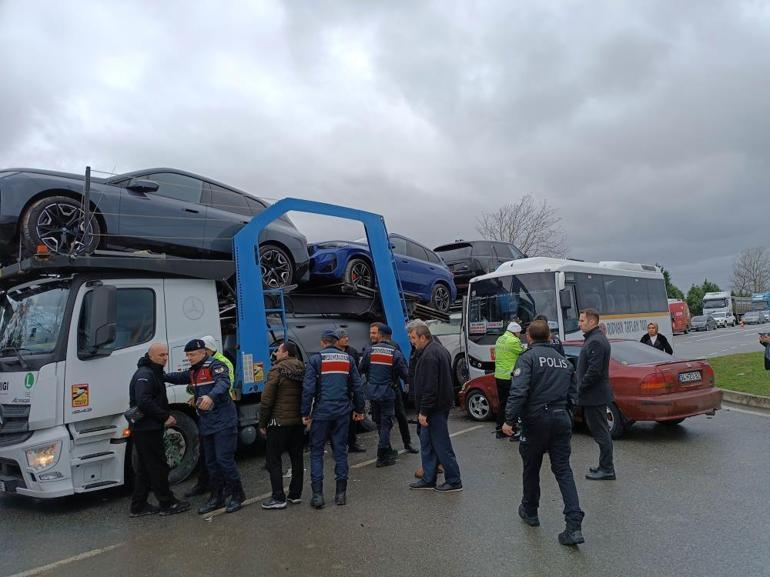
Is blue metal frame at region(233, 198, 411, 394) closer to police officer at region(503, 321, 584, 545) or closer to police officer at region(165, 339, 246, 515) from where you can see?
police officer at region(165, 339, 246, 515)

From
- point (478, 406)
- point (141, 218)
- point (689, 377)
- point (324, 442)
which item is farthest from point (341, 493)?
point (689, 377)

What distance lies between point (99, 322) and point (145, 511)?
1847 millimetres

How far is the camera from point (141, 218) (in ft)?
22.1

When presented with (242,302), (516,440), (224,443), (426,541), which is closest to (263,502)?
(224,443)

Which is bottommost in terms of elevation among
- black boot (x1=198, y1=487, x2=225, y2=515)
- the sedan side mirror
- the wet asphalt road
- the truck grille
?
the wet asphalt road

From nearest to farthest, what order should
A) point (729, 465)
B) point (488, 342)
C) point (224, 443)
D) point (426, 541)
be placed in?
point (426, 541)
point (224, 443)
point (729, 465)
point (488, 342)

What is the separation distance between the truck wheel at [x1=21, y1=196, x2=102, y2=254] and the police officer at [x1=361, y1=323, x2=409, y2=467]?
325cm

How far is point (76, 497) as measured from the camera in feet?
20.3

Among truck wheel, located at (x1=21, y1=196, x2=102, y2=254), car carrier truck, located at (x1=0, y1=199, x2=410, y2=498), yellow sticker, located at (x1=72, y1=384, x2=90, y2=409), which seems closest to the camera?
car carrier truck, located at (x1=0, y1=199, x2=410, y2=498)

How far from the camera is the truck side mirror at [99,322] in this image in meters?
5.51

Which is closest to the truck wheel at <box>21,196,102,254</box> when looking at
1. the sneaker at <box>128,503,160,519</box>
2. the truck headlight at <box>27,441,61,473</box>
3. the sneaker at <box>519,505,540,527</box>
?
the truck headlight at <box>27,441,61,473</box>

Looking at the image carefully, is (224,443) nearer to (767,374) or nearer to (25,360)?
(25,360)

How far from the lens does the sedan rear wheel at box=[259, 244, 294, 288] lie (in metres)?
7.85

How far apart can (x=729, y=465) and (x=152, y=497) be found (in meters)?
6.10
